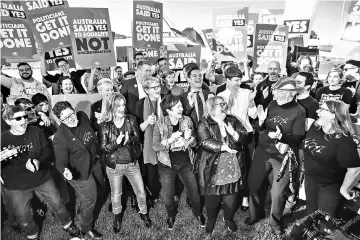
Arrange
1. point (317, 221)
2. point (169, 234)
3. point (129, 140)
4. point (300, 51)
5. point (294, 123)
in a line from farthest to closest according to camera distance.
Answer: point (300, 51), point (169, 234), point (129, 140), point (294, 123), point (317, 221)

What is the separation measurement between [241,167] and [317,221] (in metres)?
1.45

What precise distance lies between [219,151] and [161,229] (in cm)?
177

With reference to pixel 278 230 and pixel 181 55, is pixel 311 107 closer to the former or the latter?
pixel 278 230

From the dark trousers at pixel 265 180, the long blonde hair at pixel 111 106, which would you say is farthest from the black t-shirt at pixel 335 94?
the long blonde hair at pixel 111 106

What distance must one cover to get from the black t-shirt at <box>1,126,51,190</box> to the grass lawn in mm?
1216

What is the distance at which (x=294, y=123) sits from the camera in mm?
3539

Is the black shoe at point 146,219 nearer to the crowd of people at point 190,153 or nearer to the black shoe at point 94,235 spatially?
the crowd of people at point 190,153

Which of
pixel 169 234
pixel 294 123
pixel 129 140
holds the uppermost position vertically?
pixel 294 123

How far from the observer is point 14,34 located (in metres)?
5.35

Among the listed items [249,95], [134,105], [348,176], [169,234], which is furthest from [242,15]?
[169,234]

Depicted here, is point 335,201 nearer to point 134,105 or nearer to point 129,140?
point 129,140

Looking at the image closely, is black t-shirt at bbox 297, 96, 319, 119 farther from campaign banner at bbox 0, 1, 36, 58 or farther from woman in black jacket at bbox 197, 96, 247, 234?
campaign banner at bbox 0, 1, 36, 58

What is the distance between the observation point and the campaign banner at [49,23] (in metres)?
5.30

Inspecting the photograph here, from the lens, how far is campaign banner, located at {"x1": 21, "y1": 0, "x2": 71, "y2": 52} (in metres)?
5.30
